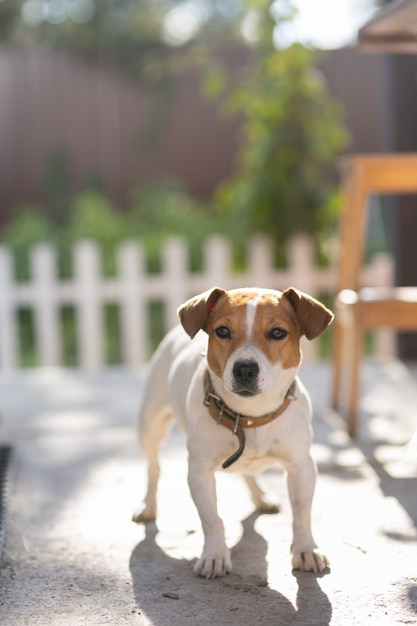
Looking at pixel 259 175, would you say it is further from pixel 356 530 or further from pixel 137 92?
pixel 137 92

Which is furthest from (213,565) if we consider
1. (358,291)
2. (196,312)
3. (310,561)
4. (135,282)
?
(135,282)

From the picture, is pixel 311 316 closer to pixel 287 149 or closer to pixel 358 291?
pixel 358 291

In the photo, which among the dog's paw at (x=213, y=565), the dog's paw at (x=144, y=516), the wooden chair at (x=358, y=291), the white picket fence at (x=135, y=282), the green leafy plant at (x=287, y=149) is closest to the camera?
the dog's paw at (x=213, y=565)

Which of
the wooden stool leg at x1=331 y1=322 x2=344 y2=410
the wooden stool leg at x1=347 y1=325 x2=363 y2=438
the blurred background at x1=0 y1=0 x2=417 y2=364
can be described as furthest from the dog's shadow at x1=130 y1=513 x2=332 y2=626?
the blurred background at x1=0 y1=0 x2=417 y2=364

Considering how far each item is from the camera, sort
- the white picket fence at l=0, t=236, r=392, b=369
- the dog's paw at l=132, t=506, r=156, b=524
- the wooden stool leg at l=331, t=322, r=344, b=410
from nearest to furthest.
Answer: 1. the dog's paw at l=132, t=506, r=156, b=524
2. the wooden stool leg at l=331, t=322, r=344, b=410
3. the white picket fence at l=0, t=236, r=392, b=369

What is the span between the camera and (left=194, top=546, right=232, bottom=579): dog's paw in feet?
7.94

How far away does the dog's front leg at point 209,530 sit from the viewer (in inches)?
95.6

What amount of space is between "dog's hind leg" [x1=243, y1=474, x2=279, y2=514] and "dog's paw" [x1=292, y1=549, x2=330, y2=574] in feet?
1.75

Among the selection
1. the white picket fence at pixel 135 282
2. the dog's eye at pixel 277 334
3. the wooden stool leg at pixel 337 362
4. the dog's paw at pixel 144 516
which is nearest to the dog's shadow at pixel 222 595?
the dog's paw at pixel 144 516

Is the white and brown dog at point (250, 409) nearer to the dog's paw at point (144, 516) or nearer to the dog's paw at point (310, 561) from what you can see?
the dog's paw at point (310, 561)

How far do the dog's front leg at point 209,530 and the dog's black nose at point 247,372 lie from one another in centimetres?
35

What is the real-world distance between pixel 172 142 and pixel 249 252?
5.07 meters

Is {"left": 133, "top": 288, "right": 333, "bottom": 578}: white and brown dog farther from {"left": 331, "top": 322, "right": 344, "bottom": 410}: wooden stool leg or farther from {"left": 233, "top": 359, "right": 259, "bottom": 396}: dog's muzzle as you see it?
{"left": 331, "top": 322, "right": 344, "bottom": 410}: wooden stool leg

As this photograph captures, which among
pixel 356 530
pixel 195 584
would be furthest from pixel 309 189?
pixel 195 584
